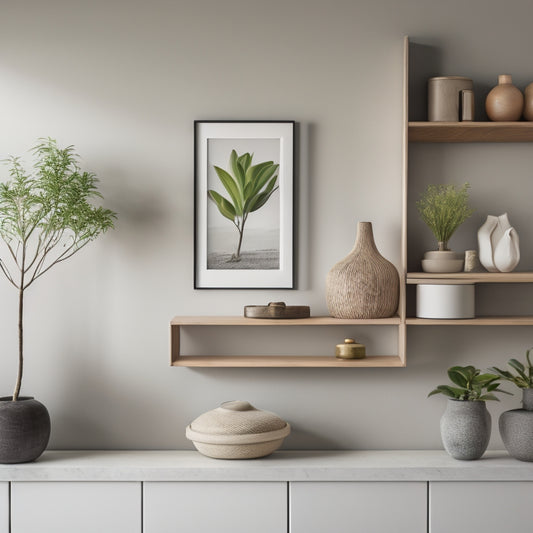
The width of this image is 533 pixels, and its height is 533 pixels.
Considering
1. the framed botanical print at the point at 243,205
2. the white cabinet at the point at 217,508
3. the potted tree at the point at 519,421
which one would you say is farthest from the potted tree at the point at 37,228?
the potted tree at the point at 519,421

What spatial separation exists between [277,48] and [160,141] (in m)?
0.62

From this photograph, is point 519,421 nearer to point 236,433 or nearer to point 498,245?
point 498,245

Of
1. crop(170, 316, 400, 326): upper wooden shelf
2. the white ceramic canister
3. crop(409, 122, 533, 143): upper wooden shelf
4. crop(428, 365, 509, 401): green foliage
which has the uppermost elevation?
crop(409, 122, 533, 143): upper wooden shelf

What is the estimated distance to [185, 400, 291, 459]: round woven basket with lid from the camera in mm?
2379

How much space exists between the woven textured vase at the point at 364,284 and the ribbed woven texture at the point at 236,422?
488 mm

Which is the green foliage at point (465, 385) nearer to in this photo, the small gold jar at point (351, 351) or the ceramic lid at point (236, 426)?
the small gold jar at point (351, 351)

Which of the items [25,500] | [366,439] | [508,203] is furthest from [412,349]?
[25,500]

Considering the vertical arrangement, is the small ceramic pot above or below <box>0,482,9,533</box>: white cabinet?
above

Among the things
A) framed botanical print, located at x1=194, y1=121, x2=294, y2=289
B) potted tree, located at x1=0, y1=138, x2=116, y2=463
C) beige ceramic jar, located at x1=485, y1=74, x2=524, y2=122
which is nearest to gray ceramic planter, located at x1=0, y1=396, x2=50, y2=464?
potted tree, located at x1=0, y1=138, x2=116, y2=463

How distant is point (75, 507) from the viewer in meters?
2.37

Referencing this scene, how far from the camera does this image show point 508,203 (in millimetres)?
2652

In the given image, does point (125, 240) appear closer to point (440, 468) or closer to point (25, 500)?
point (25, 500)

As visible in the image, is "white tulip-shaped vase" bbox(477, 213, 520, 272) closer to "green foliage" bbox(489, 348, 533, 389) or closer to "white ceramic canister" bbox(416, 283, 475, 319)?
"white ceramic canister" bbox(416, 283, 475, 319)

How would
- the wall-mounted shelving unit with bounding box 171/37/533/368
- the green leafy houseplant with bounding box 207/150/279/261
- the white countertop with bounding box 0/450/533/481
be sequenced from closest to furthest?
the white countertop with bounding box 0/450/533/481
the wall-mounted shelving unit with bounding box 171/37/533/368
the green leafy houseplant with bounding box 207/150/279/261
